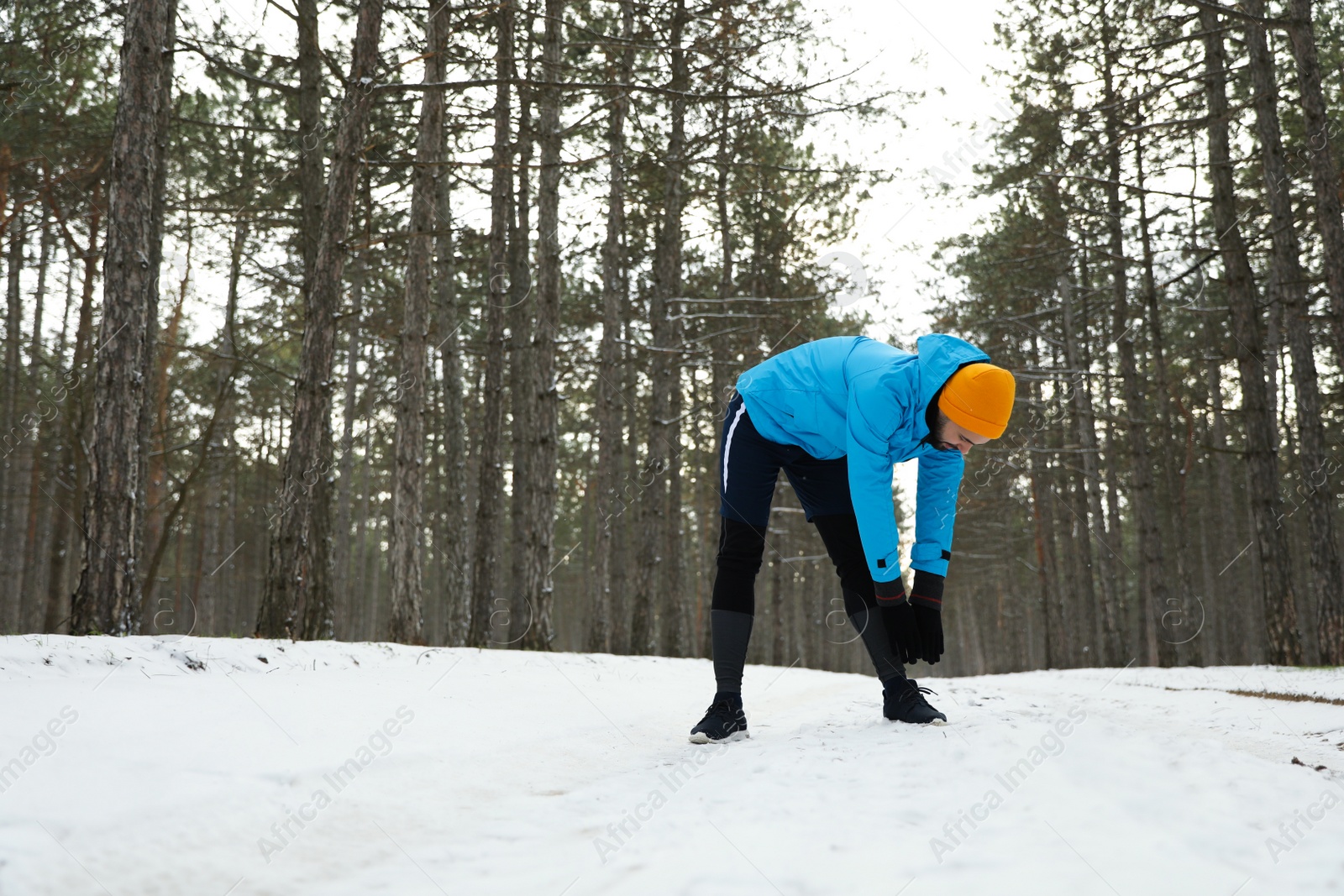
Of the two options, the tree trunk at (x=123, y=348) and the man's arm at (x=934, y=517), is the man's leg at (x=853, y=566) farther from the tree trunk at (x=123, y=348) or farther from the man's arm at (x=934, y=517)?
the tree trunk at (x=123, y=348)

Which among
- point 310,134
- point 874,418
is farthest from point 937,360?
point 310,134

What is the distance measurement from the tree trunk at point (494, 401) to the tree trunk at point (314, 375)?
3455 mm

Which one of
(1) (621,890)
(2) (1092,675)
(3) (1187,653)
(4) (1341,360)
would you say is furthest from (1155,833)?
(3) (1187,653)

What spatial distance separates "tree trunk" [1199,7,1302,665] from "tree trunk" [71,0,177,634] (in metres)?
10.0

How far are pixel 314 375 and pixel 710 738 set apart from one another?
16.7 feet

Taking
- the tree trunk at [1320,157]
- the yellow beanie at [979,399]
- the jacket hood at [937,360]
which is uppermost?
the tree trunk at [1320,157]

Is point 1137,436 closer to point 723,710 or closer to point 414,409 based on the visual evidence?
point 414,409

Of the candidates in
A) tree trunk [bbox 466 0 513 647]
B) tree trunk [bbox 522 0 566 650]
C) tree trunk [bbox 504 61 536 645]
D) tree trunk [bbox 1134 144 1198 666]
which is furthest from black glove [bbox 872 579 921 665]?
tree trunk [bbox 1134 144 1198 666]

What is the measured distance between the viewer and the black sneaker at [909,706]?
3.22m

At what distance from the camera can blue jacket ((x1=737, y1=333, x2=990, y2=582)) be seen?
2.93m

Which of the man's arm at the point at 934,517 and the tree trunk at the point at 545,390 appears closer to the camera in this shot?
the man's arm at the point at 934,517

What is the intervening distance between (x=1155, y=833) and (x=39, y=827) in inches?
90.7

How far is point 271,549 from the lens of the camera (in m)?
6.71

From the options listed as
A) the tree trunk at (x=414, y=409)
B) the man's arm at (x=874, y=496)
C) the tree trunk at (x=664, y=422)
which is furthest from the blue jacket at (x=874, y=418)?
the tree trunk at (x=664, y=422)
